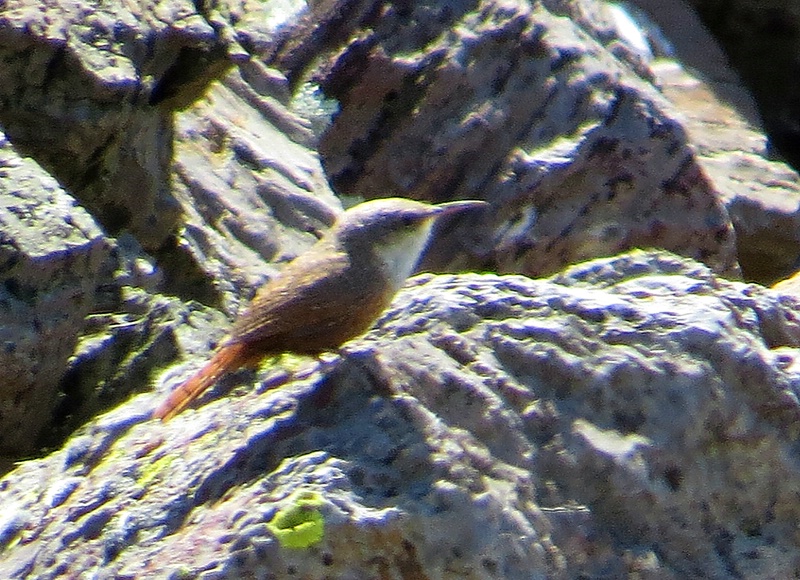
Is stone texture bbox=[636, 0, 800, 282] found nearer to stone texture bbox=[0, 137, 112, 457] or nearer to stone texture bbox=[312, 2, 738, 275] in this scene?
stone texture bbox=[312, 2, 738, 275]

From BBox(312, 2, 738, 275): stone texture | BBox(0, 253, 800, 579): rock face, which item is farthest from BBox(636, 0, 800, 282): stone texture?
BBox(0, 253, 800, 579): rock face

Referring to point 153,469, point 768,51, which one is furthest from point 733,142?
point 153,469

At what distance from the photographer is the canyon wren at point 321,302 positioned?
3812 millimetres

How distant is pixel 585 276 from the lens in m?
4.61

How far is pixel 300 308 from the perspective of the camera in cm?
386

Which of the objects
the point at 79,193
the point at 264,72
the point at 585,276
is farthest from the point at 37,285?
the point at 264,72

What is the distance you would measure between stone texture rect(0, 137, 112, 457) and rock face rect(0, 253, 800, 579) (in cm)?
43

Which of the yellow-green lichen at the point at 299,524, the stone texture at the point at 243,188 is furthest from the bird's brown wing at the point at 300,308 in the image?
the stone texture at the point at 243,188

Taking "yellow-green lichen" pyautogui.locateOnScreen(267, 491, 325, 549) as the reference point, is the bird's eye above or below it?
above

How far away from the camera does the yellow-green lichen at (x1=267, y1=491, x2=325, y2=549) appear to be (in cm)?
311

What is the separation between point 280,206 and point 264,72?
3.78 feet

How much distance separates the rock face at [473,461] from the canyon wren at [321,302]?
10 cm

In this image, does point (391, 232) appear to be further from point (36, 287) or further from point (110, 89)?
point (110, 89)

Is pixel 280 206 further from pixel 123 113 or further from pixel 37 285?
pixel 37 285
